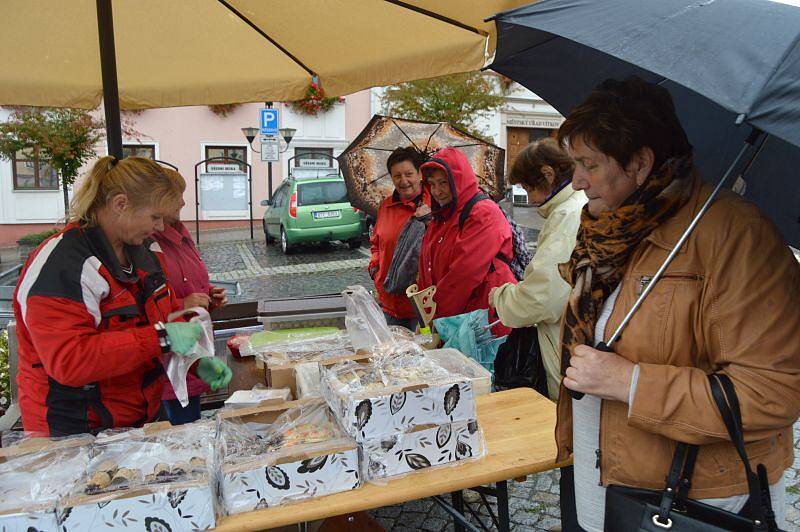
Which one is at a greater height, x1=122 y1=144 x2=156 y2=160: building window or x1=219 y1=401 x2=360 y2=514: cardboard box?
x1=122 y1=144 x2=156 y2=160: building window

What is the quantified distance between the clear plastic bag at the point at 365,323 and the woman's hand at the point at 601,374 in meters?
1.02

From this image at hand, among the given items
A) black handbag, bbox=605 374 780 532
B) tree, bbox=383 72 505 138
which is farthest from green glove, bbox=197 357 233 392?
tree, bbox=383 72 505 138

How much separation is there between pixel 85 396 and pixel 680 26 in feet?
6.26

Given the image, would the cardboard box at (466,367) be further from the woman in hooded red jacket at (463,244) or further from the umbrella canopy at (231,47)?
the umbrella canopy at (231,47)

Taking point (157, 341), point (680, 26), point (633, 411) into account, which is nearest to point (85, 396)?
point (157, 341)

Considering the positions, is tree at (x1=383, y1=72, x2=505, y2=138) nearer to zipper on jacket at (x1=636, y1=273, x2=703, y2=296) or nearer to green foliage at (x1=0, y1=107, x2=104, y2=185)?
green foliage at (x1=0, y1=107, x2=104, y2=185)

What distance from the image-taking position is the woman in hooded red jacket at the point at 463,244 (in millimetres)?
3092

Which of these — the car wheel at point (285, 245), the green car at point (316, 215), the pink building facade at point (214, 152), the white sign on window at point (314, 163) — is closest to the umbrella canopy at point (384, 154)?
the green car at point (316, 215)

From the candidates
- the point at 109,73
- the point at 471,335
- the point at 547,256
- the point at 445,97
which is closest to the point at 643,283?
the point at 547,256

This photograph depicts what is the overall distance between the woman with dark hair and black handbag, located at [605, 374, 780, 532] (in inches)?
39.3

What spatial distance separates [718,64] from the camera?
111cm

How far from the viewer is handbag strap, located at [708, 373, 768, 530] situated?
1.24m

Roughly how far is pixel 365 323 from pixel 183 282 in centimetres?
99

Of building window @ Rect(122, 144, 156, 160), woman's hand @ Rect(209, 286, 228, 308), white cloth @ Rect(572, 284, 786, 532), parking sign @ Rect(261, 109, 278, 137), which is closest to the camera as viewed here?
white cloth @ Rect(572, 284, 786, 532)
